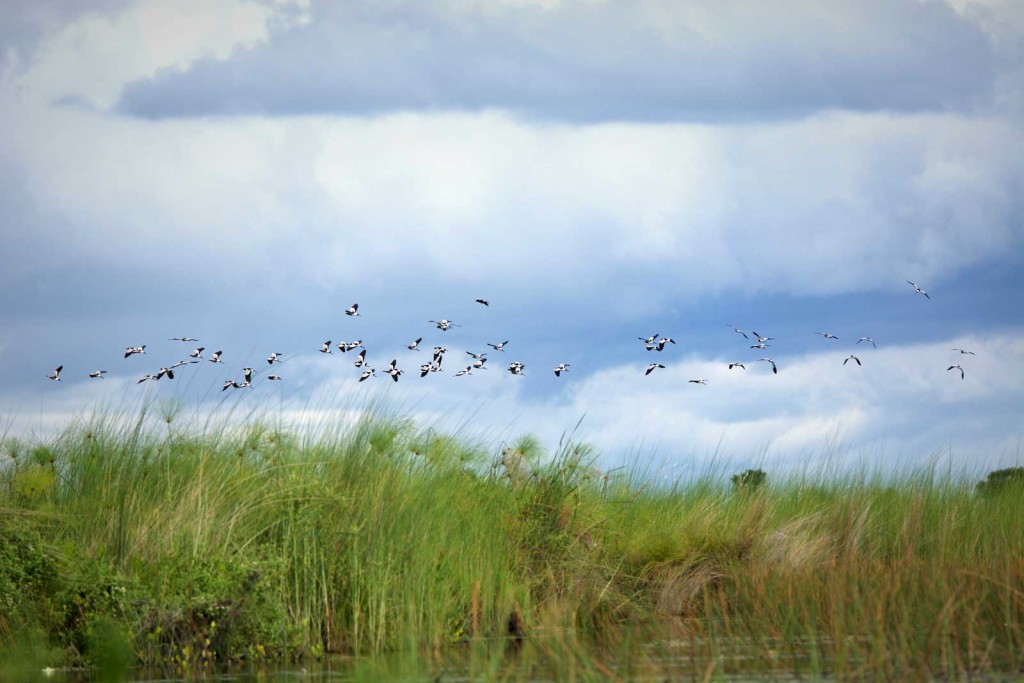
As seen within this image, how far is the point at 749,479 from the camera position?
765 inches

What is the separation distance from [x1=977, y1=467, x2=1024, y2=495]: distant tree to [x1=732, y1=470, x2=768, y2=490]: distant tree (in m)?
3.94

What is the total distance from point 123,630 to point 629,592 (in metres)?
6.50

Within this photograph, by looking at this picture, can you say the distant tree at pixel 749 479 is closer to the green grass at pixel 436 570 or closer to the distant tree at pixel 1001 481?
the green grass at pixel 436 570

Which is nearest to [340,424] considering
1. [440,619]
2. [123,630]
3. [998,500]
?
[440,619]

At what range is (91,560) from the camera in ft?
39.4

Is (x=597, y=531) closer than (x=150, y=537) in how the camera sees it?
No

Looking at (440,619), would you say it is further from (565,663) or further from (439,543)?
(565,663)

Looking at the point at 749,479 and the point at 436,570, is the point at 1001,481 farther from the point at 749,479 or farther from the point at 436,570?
the point at 436,570

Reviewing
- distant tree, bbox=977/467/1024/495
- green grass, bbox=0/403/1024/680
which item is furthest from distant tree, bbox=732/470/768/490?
distant tree, bbox=977/467/1024/495

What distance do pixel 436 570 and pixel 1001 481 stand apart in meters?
13.0

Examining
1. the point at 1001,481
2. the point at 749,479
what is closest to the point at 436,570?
the point at 749,479

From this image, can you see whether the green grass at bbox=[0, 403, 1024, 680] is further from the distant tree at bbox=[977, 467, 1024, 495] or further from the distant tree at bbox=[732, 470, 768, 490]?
the distant tree at bbox=[977, 467, 1024, 495]

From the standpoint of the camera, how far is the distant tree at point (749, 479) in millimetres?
18806

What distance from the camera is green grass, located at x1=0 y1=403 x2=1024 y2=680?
9164 mm
